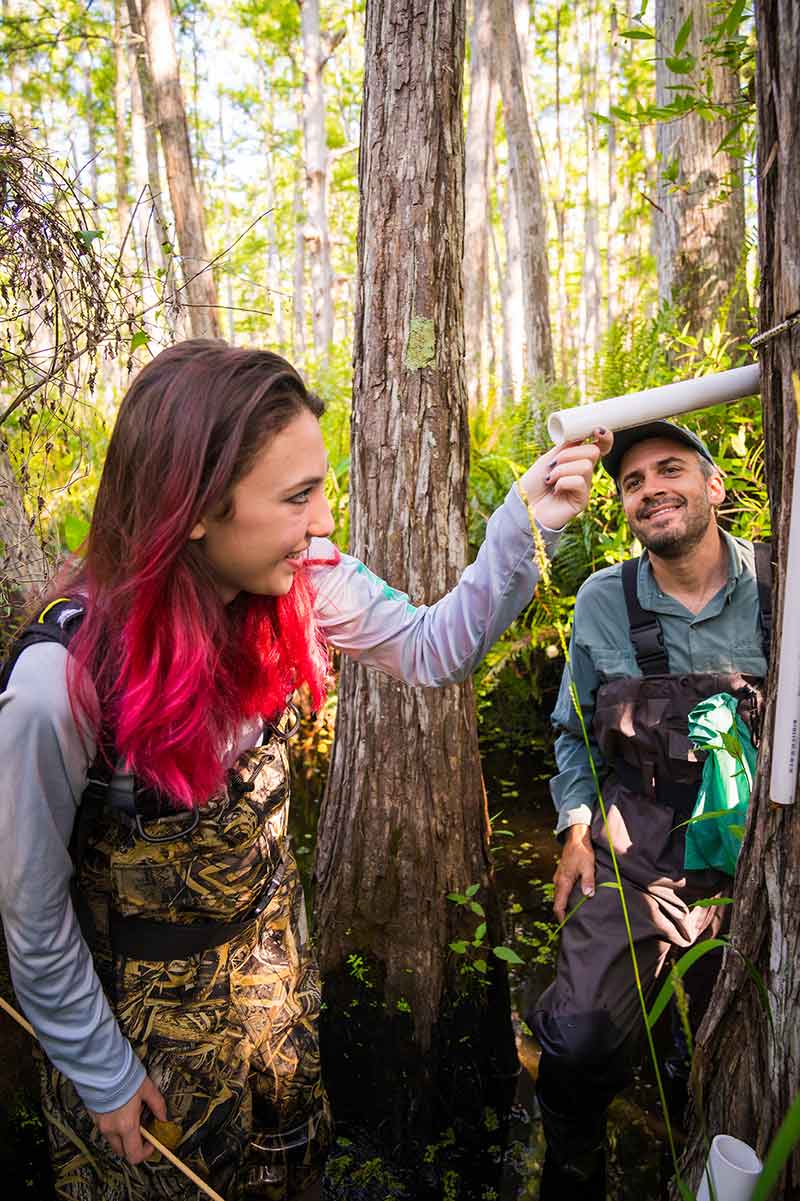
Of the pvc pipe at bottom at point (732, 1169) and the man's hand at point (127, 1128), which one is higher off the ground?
the pvc pipe at bottom at point (732, 1169)

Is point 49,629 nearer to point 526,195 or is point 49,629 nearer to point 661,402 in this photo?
point 661,402

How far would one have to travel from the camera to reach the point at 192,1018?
5.68 ft

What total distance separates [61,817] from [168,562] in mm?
476

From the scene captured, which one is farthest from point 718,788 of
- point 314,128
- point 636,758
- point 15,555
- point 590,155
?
point 590,155

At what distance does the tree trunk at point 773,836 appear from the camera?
4.08 feet

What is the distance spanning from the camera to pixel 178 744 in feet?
4.97

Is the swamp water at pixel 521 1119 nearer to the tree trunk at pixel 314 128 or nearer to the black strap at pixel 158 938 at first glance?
the black strap at pixel 158 938

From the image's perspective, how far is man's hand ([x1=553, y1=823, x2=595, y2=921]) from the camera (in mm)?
2666

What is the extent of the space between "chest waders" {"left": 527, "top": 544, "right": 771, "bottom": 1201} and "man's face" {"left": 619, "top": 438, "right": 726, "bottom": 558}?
21cm

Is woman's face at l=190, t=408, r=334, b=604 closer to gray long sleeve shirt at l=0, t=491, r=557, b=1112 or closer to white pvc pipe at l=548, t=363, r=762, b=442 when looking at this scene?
gray long sleeve shirt at l=0, t=491, r=557, b=1112

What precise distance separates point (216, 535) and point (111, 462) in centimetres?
23

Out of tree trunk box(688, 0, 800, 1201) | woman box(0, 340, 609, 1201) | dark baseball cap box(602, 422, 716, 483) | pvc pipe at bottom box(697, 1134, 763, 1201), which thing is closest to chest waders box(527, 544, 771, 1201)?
dark baseball cap box(602, 422, 716, 483)

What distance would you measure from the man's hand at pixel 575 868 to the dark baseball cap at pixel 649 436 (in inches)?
47.0

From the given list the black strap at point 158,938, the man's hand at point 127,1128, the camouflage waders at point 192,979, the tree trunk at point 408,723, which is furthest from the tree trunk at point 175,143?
the man's hand at point 127,1128
